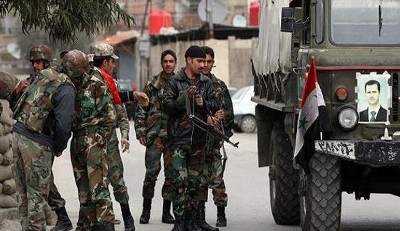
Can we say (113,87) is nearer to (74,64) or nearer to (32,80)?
(32,80)

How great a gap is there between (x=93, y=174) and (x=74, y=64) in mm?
948

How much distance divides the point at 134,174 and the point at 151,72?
130 ft

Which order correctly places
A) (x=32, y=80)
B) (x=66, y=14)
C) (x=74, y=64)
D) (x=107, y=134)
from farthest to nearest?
(x=32, y=80), (x=107, y=134), (x=74, y=64), (x=66, y=14)

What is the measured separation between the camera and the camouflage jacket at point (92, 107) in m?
11.1

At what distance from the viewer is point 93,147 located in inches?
434

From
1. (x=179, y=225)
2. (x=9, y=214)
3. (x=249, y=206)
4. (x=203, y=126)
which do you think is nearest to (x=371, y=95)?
(x=203, y=126)

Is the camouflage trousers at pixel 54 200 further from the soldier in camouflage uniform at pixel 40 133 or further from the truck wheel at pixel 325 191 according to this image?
the truck wheel at pixel 325 191

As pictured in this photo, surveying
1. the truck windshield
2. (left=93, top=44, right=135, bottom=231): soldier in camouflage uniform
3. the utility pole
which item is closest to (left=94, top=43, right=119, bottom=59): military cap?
(left=93, top=44, right=135, bottom=231): soldier in camouflage uniform

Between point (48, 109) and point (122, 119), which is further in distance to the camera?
point (122, 119)

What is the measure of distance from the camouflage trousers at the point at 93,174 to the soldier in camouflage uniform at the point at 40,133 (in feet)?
1.02

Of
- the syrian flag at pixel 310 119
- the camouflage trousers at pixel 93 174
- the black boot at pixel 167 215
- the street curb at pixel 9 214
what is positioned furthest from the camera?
the black boot at pixel 167 215

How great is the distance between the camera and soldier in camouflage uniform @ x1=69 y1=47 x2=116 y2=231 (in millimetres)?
11055

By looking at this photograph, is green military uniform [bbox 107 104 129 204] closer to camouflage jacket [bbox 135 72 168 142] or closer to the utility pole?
camouflage jacket [bbox 135 72 168 142]

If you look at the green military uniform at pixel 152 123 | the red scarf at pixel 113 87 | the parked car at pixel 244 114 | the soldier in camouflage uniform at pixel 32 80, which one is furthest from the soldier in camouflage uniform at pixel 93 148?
the parked car at pixel 244 114
